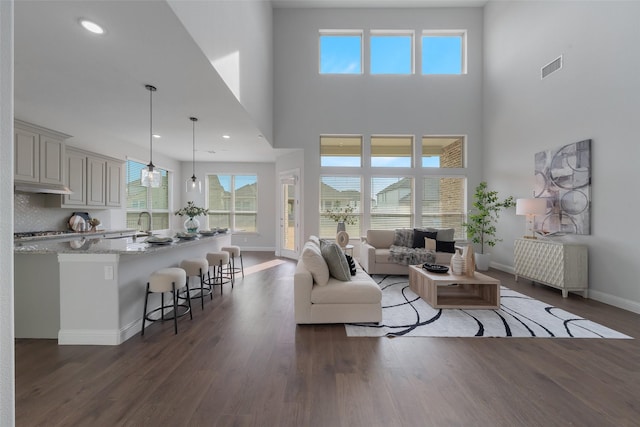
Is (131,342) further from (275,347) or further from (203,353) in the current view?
(275,347)

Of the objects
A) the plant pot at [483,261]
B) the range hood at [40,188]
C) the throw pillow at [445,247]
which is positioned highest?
the range hood at [40,188]

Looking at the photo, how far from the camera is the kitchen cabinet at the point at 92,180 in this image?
15.3 ft

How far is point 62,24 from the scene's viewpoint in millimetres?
2084

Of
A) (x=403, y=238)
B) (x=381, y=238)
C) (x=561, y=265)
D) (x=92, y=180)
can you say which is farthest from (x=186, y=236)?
(x=561, y=265)

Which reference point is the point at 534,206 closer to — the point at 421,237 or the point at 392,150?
the point at 421,237

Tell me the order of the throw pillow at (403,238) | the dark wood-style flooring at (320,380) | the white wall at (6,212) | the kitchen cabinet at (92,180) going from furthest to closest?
the throw pillow at (403,238), the kitchen cabinet at (92,180), the dark wood-style flooring at (320,380), the white wall at (6,212)

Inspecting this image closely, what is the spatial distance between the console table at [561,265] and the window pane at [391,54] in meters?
4.98

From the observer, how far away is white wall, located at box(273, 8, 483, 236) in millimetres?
6488

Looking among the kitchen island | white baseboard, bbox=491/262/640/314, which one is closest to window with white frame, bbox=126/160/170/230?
the kitchen island

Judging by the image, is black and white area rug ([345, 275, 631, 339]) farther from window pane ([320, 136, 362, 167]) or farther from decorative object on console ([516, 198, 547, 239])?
window pane ([320, 136, 362, 167])

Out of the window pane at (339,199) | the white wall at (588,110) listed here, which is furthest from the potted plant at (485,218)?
the window pane at (339,199)

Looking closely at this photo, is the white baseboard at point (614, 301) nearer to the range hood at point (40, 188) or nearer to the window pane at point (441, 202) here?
the window pane at point (441, 202)

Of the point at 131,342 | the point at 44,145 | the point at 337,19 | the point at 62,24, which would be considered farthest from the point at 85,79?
the point at 337,19

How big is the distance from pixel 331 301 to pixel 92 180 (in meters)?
5.26
